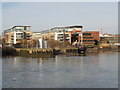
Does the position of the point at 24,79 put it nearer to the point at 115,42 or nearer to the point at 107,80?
the point at 107,80

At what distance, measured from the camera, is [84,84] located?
32.2 ft


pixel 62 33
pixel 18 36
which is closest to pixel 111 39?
pixel 62 33

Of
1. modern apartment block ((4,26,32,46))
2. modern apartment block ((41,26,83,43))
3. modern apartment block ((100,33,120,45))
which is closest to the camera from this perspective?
modern apartment block ((4,26,32,46))

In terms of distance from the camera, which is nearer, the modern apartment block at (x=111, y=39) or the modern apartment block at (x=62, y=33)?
the modern apartment block at (x=62, y=33)

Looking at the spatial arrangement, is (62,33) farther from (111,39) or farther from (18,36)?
(111,39)

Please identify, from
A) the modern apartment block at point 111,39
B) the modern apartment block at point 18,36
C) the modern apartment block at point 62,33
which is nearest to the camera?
the modern apartment block at point 18,36

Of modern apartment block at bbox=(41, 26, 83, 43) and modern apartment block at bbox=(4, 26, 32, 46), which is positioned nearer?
modern apartment block at bbox=(4, 26, 32, 46)

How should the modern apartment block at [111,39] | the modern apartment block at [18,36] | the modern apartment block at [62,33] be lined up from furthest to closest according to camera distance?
the modern apartment block at [111,39], the modern apartment block at [62,33], the modern apartment block at [18,36]

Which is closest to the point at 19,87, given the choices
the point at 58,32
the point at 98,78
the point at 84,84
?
the point at 84,84

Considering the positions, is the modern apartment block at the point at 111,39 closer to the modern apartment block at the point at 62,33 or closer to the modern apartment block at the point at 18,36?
the modern apartment block at the point at 62,33

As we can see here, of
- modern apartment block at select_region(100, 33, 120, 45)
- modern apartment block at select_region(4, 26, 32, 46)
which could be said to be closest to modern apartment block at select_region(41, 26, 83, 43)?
modern apartment block at select_region(4, 26, 32, 46)

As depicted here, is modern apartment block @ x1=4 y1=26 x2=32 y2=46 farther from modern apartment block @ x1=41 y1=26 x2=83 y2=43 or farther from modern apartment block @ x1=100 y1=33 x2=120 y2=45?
modern apartment block @ x1=100 y1=33 x2=120 y2=45

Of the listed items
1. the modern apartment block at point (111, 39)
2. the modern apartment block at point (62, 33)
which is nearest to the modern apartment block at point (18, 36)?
the modern apartment block at point (62, 33)

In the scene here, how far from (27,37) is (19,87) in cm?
4185
